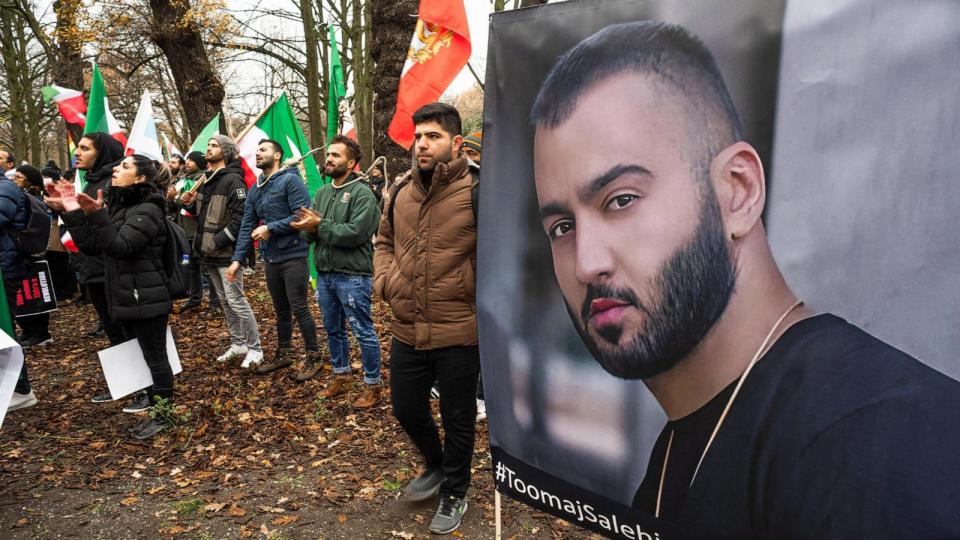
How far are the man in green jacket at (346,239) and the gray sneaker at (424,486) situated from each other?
60.1 inches

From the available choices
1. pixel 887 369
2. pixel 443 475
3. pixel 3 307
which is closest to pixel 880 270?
pixel 887 369

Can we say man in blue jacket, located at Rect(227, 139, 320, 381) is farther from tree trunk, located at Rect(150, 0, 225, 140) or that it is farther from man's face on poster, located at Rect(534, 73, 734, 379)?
tree trunk, located at Rect(150, 0, 225, 140)

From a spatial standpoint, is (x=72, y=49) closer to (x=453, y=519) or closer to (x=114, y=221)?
(x=114, y=221)

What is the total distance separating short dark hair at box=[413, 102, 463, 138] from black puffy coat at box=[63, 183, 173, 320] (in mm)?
2326

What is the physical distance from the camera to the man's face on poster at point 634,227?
155 centimetres

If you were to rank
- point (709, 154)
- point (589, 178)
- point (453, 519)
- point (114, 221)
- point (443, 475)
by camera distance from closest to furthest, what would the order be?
point (709, 154) → point (589, 178) → point (453, 519) → point (443, 475) → point (114, 221)

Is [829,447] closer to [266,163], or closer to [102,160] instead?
[266,163]

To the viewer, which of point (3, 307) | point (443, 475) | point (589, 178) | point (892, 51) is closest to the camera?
point (892, 51)

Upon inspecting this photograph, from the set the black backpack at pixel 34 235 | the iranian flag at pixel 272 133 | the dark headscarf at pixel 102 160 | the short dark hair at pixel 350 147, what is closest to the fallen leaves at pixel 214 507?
the short dark hair at pixel 350 147

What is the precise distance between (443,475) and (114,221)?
284 centimetres

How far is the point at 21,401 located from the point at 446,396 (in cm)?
431

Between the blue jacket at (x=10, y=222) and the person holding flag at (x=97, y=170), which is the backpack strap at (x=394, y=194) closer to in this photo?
the person holding flag at (x=97, y=170)

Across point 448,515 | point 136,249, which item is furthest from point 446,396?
point 136,249

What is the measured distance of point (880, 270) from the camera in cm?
131
